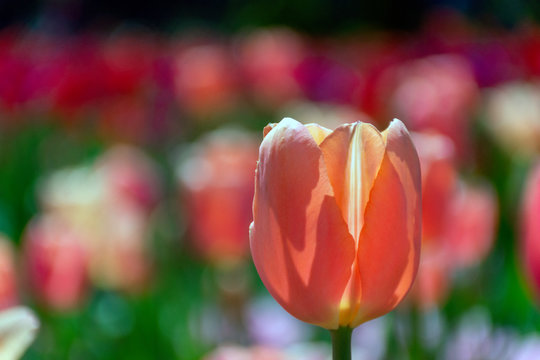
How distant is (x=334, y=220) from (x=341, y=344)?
6 centimetres

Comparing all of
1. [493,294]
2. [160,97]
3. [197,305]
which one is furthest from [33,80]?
[493,294]

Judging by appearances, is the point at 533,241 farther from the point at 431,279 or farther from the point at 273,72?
the point at 273,72

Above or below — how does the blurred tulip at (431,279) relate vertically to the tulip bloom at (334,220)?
below

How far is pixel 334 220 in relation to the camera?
37 cm

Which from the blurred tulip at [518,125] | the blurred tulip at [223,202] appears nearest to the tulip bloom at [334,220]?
the blurred tulip at [223,202]

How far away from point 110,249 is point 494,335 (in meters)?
0.56

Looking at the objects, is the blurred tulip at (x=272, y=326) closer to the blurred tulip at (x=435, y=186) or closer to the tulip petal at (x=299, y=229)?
the blurred tulip at (x=435, y=186)

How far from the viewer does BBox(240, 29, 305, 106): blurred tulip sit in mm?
2605

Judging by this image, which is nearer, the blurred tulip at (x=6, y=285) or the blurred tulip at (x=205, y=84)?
the blurred tulip at (x=6, y=285)

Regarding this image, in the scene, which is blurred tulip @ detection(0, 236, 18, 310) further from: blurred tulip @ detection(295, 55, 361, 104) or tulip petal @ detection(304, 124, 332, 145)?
blurred tulip @ detection(295, 55, 361, 104)

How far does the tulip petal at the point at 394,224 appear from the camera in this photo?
0.37m

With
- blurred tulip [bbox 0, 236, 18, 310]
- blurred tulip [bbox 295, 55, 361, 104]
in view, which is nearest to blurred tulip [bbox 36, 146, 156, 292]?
blurred tulip [bbox 0, 236, 18, 310]

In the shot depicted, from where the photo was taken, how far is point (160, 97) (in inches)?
99.7

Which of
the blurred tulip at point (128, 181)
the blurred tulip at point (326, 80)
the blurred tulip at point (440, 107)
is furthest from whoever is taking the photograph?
the blurred tulip at point (326, 80)
